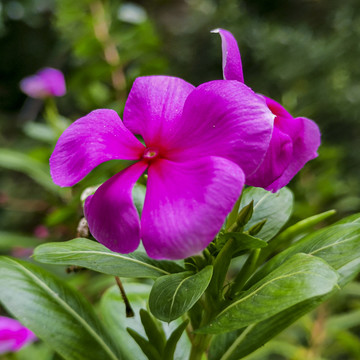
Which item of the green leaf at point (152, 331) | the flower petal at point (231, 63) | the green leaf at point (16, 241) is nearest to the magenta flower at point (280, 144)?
the flower petal at point (231, 63)

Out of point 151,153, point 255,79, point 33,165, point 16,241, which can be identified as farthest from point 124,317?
point 255,79

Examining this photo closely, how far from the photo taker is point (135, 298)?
0.79 m

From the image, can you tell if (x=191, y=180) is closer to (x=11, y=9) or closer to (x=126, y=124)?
(x=126, y=124)

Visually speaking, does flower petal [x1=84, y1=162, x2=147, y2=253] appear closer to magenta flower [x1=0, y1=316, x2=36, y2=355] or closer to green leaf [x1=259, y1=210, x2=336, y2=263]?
green leaf [x1=259, y1=210, x2=336, y2=263]

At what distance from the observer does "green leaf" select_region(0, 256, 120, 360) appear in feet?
1.95

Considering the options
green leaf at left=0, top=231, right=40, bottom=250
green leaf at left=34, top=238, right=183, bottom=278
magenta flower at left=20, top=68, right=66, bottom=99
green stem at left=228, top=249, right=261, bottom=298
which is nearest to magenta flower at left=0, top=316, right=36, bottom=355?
green leaf at left=34, top=238, right=183, bottom=278

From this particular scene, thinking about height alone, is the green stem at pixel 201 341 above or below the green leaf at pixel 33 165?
above

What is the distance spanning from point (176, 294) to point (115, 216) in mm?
116

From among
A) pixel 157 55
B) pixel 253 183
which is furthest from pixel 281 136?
pixel 157 55

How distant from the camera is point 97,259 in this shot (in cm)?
57

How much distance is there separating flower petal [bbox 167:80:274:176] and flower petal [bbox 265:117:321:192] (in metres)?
0.07

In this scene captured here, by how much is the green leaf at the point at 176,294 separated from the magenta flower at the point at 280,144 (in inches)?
4.9

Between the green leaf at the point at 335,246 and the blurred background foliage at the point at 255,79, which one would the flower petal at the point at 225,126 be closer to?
the green leaf at the point at 335,246

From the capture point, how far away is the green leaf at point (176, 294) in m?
0.48
